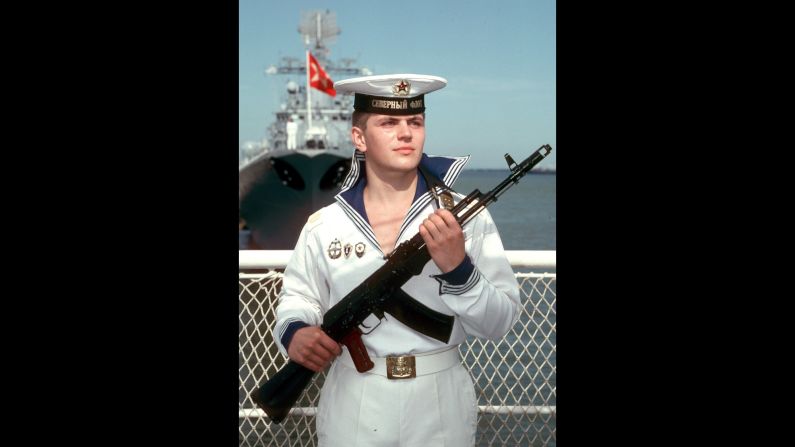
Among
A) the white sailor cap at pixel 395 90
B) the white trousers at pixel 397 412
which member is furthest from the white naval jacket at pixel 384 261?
the white sailor cap at pixel 395 90

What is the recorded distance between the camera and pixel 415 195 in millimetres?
2426

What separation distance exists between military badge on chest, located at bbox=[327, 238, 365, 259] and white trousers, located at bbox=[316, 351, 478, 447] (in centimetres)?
35

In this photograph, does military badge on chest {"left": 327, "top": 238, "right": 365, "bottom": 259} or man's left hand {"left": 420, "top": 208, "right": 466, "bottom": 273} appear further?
military badge on chest {"left": 327, "top": 238, "right": 365, "bottom": 259}

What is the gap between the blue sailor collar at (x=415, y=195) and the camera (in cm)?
238

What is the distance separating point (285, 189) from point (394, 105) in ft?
64.5

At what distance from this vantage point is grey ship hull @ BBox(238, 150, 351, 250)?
68.0 feet

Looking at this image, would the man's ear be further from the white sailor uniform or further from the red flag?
the red flag

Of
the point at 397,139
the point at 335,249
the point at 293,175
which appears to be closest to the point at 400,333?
the point at 335,249

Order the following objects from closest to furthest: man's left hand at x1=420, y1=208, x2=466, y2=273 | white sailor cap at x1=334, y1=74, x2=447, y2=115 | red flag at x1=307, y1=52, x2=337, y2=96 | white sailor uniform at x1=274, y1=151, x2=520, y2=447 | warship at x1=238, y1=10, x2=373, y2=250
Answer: man's left hand at x1=420, y1=208, x2=466, y2=273 < white sailor cap at x1=334, y1=74, x2=447, y2=115 < white sailor uniform at x1=274, y1=151, x2=520, y2=447 < red flag at x1=307, y1=52, x2=337, y2=96 < warship at x1=238, y1=10, x2=373, y2=250

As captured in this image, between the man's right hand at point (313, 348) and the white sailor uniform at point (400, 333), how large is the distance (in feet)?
0.19

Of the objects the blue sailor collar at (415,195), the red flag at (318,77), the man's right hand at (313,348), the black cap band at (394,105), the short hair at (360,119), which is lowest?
the man's right hand at (313,348)

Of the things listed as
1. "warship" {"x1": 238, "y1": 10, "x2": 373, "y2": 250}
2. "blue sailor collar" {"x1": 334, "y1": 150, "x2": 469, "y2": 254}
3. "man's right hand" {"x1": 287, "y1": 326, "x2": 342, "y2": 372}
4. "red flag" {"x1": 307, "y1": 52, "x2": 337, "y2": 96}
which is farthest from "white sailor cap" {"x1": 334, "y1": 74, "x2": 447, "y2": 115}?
"warship" {"x1": 238, "y1": 10, "x2": 373, "y2": 250}

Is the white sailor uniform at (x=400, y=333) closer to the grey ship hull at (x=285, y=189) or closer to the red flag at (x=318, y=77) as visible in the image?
the red flag at (x=318, y=77)

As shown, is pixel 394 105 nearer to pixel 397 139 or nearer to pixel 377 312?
pixel 397 139
